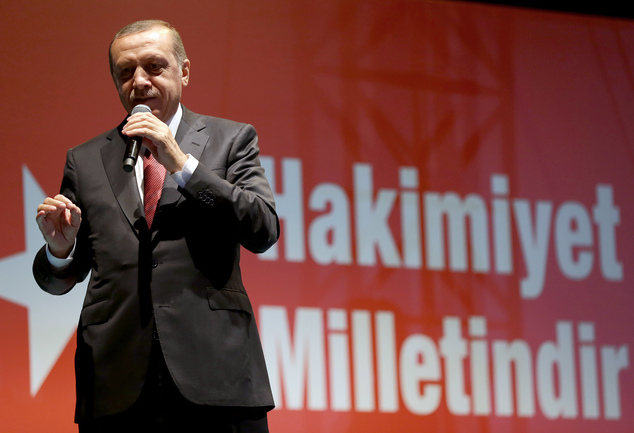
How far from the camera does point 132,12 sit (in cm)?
388

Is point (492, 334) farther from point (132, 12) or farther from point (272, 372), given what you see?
point (132, 12)

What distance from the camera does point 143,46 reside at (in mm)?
2098

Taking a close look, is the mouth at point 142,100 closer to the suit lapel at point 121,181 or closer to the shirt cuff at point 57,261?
the suit lapel at point 121,181

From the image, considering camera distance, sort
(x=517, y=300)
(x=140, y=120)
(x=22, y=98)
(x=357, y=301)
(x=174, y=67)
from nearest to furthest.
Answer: (x=140, y=120) → (x=174, y=67) → (x=22, y=98) → (x=357, y=301) → (x=517, y=300)

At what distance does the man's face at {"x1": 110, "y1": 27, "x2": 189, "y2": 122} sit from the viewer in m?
2.08

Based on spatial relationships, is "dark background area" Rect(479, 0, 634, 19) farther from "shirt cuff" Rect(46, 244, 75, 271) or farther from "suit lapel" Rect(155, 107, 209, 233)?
"shirt cuff" Rect(46, 244, 75, 271)

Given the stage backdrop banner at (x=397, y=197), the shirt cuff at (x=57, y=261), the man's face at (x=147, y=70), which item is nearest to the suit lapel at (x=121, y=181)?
the man's face at (x=147, y=70)

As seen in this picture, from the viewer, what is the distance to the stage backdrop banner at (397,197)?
3.67 metres

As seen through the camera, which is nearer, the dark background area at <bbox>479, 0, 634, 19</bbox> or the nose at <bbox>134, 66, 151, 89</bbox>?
the nose at <bbox>134, 66, 151, 89</bbox>

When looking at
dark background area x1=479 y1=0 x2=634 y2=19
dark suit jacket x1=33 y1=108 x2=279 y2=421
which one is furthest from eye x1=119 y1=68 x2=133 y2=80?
dark background area x1=479 y1=0 x2=634 y2=19

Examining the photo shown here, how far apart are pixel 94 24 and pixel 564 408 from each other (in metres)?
2.78

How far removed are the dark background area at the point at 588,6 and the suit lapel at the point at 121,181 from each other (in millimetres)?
3185

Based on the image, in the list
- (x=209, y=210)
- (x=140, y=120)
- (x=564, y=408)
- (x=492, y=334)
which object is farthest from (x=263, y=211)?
(x=564, y=408)

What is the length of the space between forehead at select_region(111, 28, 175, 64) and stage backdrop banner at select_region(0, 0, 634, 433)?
1.62 m
